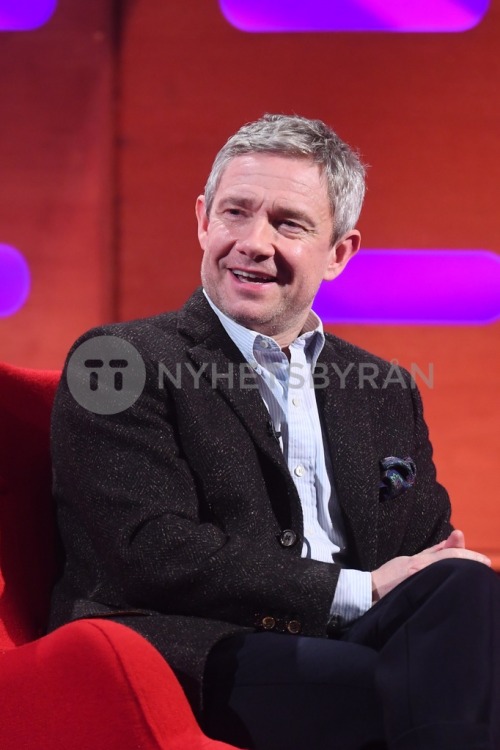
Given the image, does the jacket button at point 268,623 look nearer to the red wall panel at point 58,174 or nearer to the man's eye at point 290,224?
the man's eye at point 290,224

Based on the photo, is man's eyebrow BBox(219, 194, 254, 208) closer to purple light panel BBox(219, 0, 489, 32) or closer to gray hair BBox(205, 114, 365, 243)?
gray hair BBox(205, 114, 365, 243)

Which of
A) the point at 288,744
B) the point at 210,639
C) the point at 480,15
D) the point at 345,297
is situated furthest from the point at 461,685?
the point at 480,15

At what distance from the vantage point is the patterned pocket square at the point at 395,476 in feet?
5.69

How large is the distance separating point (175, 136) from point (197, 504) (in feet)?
5.04

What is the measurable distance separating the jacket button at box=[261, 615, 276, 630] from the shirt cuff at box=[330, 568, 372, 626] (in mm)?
97

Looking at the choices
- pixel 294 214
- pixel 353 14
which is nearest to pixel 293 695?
pixel 294 214

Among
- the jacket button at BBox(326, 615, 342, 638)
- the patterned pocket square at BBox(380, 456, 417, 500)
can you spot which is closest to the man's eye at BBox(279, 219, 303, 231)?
the patterned pocket square at BBox(380, 456, 417, 500)

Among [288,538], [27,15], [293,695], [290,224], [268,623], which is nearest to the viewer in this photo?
[293,695]

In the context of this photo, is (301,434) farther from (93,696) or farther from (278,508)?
(93,696)

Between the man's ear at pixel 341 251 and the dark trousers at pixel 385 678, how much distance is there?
2.43ft

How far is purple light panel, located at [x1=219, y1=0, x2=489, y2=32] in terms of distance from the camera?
2764 mm

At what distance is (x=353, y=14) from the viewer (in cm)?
279

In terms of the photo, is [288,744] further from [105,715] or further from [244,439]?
[244,439]

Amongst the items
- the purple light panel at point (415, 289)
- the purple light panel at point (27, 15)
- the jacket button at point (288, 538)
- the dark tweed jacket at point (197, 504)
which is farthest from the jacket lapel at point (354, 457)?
the purple light panel at point (27, 15)
